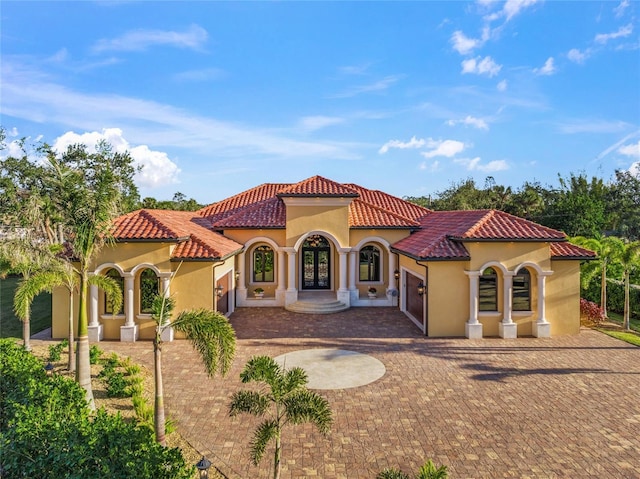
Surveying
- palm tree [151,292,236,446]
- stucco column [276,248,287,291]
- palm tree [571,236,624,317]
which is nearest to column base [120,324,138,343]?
stucco column [276,248,287,291]

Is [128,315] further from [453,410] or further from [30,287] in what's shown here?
[453,410]

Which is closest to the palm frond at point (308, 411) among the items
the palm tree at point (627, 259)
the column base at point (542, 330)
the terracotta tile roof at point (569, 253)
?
the column base at point (542, 330)

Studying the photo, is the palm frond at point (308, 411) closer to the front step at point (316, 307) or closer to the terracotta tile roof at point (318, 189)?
the front step at point (316, 307)

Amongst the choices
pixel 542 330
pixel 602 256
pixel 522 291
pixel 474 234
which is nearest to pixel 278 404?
pixel 474 234

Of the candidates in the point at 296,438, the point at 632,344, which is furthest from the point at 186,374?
the point at 632,344

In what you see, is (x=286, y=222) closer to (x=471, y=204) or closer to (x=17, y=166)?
(x=17, y=166)

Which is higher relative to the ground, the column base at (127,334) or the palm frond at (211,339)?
the palm frond at (211,339)
